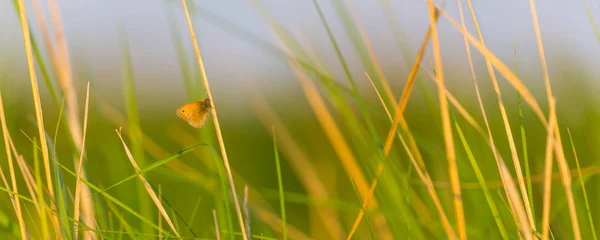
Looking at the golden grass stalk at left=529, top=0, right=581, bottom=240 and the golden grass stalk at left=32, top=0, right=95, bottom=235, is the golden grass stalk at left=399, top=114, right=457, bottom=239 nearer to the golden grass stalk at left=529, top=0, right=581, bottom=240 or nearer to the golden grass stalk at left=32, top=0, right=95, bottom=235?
the golden grass stalk at left=529, top=0, right=581, bottom=240

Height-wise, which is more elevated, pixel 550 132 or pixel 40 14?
pixel 40 14

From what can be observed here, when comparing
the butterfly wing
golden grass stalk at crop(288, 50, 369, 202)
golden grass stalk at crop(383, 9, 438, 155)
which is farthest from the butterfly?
golden grass stalk at crop(383, 9, 438, 155)

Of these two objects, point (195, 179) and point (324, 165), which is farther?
point (324, 165)

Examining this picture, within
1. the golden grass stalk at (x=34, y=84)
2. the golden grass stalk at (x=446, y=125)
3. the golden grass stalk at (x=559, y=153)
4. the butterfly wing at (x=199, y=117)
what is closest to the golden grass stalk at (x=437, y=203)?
the golden grass stalk at (x=446, y=125)

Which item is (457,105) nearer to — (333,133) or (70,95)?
(333,133)

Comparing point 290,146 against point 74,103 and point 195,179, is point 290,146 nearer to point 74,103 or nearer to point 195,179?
point 195,179

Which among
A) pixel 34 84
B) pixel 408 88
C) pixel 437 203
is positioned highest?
pixel 34 84

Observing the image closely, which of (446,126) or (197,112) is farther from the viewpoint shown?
(197,112)

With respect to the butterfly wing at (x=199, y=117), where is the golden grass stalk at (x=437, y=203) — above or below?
below

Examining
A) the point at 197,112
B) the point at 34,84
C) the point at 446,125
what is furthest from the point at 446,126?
the point at 34,84

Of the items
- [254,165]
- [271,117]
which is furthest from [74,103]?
[254,165]

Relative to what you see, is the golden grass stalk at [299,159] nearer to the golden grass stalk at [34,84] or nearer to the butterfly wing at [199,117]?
the butterfly wing at [199,117]
